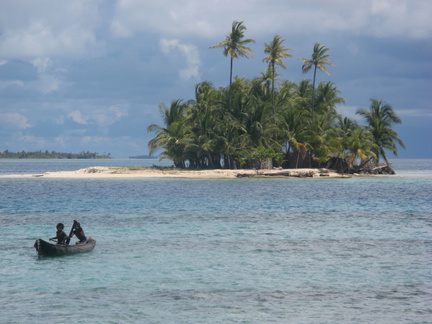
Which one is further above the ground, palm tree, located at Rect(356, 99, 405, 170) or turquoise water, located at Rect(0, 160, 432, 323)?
palm tree, located at Rect(356, 99, 405, 170)

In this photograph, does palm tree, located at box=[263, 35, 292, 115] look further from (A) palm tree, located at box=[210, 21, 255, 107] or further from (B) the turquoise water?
(B) the turquoise water

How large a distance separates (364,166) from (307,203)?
39552 mm

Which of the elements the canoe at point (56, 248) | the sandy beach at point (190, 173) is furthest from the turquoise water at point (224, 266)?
the sandy beach at point (190, 173)

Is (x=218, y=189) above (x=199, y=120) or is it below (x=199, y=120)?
below

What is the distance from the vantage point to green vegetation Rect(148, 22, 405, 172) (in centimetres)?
6569

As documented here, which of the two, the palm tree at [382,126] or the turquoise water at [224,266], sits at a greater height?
the palm tree at [382,126]

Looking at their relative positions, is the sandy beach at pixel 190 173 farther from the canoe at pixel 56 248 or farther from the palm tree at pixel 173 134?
the canoe at pixel 56 248

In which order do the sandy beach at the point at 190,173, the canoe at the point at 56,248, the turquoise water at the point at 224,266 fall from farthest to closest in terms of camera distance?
the sandy beach at the point at 190,173, the canoe at the point at 56,248, the turquoise water at the point at 224,266

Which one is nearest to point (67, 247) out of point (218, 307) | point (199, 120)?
point (218, 307)

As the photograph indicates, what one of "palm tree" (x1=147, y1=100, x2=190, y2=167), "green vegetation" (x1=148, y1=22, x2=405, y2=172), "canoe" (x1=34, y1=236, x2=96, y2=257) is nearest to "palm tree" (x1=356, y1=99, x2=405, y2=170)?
"green vegetation" (x1=148, y1=22, x2=405, y2=172)

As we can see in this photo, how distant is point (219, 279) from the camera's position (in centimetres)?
1471

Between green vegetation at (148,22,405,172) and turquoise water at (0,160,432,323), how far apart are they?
104 ft

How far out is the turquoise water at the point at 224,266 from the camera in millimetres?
11828

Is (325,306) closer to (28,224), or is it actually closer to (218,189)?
(28,224)
